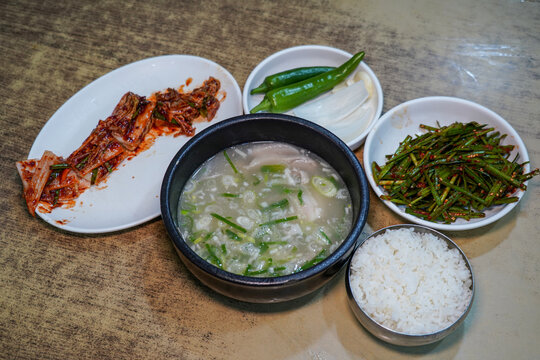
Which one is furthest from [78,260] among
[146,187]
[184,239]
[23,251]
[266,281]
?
[266,281]

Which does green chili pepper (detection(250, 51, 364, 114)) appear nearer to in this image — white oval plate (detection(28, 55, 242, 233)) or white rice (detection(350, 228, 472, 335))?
white oval plate (detection(28, 55, 242, 233))

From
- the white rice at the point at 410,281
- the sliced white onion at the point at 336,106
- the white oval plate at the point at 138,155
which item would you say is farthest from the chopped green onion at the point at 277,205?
the sliced white onion at the point at 336,106

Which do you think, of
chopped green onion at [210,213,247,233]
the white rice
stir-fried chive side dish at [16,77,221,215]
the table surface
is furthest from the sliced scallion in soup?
stir-fried chive side dish at [16,77,221,215]

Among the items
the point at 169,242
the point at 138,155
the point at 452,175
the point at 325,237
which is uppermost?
the point at 452,175

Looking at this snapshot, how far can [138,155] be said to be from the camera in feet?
8.73

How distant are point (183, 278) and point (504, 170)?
1.58 m

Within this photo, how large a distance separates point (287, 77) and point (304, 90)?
5.6 inches

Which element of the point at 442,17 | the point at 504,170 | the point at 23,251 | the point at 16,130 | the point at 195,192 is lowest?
the point at 23,251

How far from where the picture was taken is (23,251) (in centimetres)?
244

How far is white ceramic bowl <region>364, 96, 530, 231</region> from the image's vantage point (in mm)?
2484

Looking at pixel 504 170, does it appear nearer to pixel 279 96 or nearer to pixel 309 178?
pixel 309 178

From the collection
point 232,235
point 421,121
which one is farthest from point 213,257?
point 421,121

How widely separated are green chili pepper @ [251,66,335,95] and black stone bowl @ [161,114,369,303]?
1.74ft

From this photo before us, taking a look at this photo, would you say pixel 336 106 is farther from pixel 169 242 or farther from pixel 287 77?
pixel 169 242
